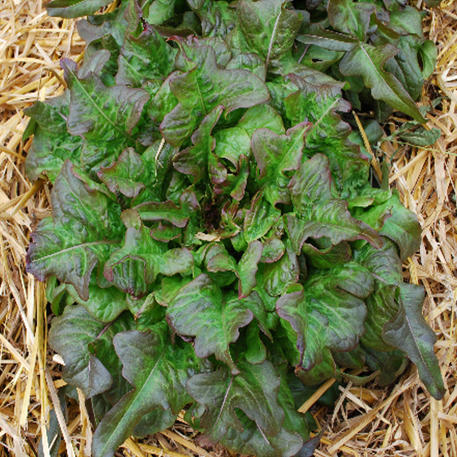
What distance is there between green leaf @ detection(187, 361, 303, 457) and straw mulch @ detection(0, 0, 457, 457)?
176 mm

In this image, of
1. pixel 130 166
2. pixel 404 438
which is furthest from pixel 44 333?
pixel 404 438

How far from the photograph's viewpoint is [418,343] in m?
1.70

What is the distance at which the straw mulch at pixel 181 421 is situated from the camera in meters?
1.95

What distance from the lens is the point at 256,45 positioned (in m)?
1.94

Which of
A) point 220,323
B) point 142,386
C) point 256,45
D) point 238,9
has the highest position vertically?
point 238,9

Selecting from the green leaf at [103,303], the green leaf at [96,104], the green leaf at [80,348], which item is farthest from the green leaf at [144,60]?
the green leaf at [80,348]

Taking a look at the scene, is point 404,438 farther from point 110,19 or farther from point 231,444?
point 110,19

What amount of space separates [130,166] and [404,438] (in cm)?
136

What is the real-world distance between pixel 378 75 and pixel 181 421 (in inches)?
57.1

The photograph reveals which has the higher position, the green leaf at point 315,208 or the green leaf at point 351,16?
the green leaf at point 351,16

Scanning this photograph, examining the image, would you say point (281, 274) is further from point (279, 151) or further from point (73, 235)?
point (73, 235)

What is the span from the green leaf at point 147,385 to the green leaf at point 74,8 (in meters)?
1.24

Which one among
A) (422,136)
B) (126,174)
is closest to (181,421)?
(126,174)

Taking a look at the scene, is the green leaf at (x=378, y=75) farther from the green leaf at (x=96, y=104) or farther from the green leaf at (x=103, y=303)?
the green leaf at (x=103, y=303)
